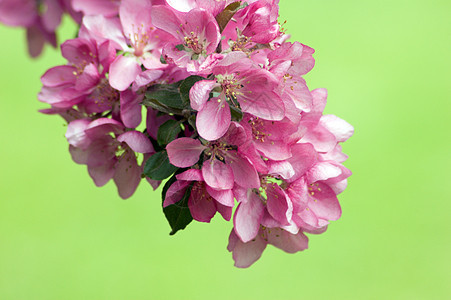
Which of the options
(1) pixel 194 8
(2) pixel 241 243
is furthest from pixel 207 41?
(2) pixel 241 243

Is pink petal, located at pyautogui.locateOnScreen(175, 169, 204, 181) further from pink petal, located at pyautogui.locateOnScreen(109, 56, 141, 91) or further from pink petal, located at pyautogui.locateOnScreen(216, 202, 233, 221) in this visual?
pink petal, located at pyautogui.locateOnScreen(109, 56, 141, 91)

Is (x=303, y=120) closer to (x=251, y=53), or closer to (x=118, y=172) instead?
(x=251, y=53)

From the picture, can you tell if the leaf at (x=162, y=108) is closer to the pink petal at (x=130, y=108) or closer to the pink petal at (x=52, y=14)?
the pink petal at (x=130, y=108)

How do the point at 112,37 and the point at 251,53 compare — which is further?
the point at 112,37

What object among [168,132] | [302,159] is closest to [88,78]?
[168,132]

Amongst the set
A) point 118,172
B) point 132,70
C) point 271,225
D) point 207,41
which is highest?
point 207,41

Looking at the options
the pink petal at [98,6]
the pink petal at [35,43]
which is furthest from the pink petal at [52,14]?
the pink petal at [98,6]

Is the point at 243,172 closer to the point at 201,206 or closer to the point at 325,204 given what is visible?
the point at 201,206
